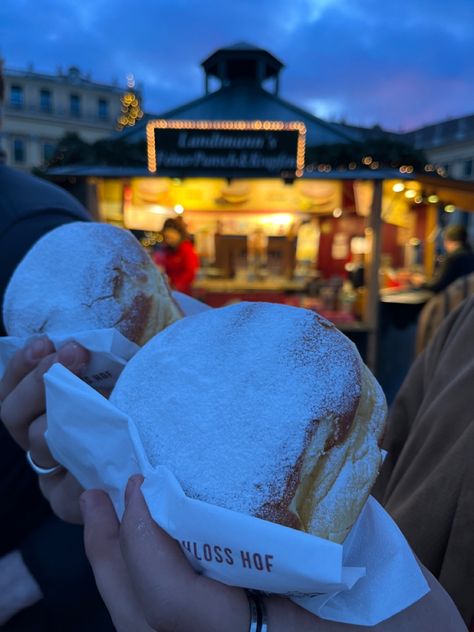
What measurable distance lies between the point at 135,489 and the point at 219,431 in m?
0.16

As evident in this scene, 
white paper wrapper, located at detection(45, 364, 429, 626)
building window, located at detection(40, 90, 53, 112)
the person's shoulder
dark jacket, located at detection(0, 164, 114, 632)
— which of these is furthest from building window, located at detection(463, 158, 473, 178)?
white paper wrapper, located at detection(45, 364, 429, 626)

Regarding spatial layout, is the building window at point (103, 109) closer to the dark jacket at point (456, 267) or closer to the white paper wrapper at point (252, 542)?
the dark jacket at point (456, 267)

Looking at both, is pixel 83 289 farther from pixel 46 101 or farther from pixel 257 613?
pixel 46 101

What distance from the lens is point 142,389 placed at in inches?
31.7

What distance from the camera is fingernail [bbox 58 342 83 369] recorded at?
3.34ft

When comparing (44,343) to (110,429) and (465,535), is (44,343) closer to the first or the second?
(110,429)

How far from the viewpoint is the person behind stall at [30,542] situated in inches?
53.2

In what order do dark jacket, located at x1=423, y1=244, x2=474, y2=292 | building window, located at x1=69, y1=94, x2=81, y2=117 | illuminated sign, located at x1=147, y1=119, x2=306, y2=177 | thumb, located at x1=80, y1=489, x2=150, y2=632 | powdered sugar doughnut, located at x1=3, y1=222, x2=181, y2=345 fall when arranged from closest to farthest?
thumb, located at x1=80, y1=489, x2=150, y2=632
powdered sugar doughnut, located at x1=3, y1=222, x2=181, y2=345
illuminated sign, located at x1=147, y1=119, x2=306, y2=177
dark jacket, located at x1=423, y1=244, x2=474, y2=292
building window, located at x1=69, y1=94, x2=81, y2=117

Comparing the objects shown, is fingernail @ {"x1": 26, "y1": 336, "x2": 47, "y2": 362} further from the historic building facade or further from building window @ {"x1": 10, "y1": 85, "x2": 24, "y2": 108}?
building window @ {"x1": 10, "y1": 85, "x2": 24, "y2": 108}

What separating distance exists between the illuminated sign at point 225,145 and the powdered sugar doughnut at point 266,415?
576 cm

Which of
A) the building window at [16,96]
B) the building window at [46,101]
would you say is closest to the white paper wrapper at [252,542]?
the building window at [16,96]

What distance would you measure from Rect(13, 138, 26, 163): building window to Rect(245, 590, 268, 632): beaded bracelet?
48616mm

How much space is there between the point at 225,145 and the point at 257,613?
245 inches

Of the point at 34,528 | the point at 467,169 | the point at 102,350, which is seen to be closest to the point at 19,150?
the point at 467,169
